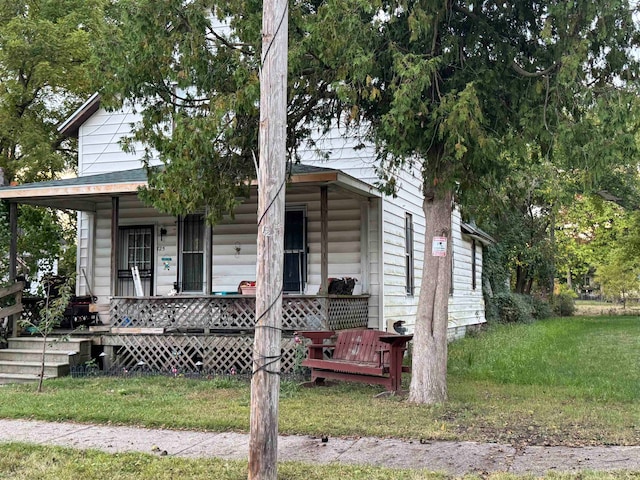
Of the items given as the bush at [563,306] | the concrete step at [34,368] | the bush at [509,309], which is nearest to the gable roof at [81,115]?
the concrete step at [34,368]

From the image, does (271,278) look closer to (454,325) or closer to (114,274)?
(114,274)

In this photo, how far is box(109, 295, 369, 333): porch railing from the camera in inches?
458

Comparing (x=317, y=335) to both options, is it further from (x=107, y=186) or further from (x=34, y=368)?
(x=34, y=368)

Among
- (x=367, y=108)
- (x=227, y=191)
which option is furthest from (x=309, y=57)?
(x=227, y=191)

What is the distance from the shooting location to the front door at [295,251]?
1350 centimetres

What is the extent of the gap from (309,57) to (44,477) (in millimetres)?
6117

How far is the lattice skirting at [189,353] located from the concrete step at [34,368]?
102cm

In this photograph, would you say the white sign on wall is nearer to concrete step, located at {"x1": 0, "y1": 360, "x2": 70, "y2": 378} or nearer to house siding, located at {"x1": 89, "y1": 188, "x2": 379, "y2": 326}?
house siding, located at {"x1": 89, "y1": 188, "x2": 379, "y2": 326}

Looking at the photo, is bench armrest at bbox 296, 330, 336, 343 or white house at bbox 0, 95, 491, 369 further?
white house at bbox 0, 95, 491, 369

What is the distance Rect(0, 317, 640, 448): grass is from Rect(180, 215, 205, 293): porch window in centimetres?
319

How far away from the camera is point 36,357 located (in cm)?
1244

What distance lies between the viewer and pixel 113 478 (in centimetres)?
561

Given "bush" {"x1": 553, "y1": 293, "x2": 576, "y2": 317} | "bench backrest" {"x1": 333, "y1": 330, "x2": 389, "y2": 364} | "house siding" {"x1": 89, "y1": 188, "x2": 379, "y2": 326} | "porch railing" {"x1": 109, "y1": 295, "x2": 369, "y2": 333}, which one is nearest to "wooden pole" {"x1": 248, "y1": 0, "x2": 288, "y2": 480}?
"bench backrest" {"x1": 333, "y1": 330, "x2": 389, "y2": 364}

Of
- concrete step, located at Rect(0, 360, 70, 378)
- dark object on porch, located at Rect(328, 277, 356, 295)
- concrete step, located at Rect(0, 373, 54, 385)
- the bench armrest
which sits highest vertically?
dark object on porch, located at Rect(328, 277, 356, 295)
